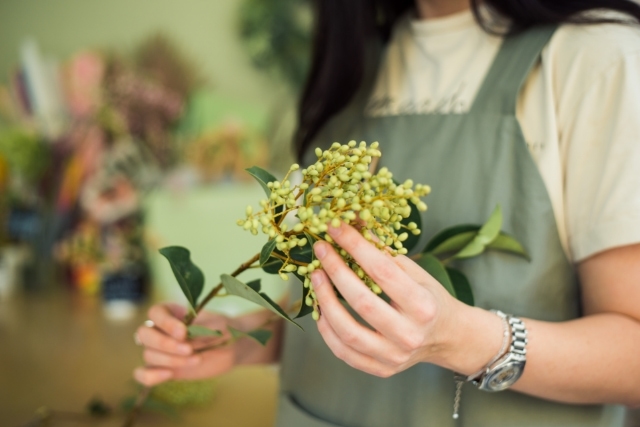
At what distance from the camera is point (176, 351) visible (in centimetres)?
66

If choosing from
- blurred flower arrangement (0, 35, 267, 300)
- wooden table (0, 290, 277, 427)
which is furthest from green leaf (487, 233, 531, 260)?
blurred flower arrangement (0, 35, 267, 300)

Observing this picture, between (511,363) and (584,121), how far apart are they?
0.28m

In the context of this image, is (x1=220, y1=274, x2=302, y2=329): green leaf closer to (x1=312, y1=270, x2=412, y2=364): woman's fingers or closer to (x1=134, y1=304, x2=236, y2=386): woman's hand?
(x1=312, y1=270, x2=412, y2=364): woman's fingers

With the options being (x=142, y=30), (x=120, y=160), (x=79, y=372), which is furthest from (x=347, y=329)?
(x=142, y=30)

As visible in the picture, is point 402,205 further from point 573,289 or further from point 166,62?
point 166,62

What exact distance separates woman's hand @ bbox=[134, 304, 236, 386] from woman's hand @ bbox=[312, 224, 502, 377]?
244mm

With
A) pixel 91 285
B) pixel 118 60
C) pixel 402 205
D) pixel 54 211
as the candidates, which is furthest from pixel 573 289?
pixel 118 60

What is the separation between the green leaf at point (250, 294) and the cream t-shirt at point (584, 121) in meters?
0.36

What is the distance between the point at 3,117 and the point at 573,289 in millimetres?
1872

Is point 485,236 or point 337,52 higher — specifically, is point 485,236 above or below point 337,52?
below

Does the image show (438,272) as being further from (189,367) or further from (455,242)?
(189,367)

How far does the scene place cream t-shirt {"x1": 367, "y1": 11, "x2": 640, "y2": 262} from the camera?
561 millimetres

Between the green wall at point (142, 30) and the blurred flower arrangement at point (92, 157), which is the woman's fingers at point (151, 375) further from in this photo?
the green wall at point (142, 30)

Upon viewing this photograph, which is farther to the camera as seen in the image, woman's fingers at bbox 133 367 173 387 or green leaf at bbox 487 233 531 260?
woman's fingers at bbox 133 367 173 387
